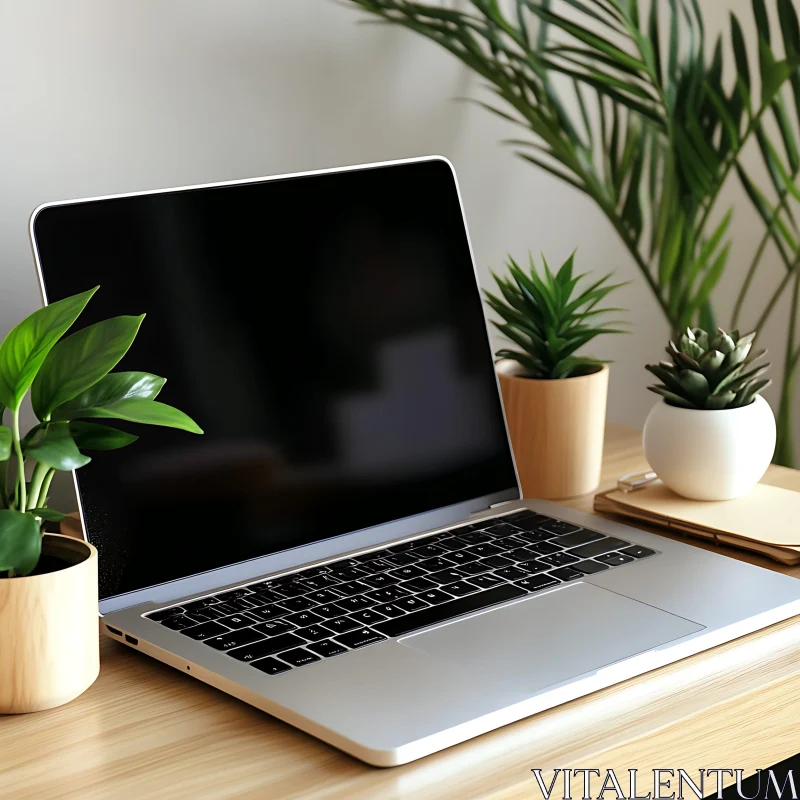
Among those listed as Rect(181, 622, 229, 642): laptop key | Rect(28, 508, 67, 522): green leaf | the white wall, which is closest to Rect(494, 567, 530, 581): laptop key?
Rect(181, 622, 229, 642): laptop key

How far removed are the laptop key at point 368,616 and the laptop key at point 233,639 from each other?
0.06m

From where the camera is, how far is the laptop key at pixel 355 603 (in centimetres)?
75

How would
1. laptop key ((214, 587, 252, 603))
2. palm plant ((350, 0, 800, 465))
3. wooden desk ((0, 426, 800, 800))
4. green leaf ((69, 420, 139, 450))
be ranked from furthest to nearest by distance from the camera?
1. palm plant ((350, 0, 800, 465))
2. laptop key ((214, 587, 252, 603))
3. green leaf ((69, 420, 139, 450))
4. wooden desk ((0, 426, 800, 800))

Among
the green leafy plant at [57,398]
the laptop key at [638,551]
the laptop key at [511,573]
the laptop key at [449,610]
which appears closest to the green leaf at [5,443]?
the green leafy plant at [57,398]

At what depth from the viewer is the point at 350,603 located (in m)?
0.76

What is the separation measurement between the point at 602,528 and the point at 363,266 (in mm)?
295

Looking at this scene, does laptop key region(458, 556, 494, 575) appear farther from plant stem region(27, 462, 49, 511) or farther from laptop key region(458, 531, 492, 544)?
plant stem region(27, 462, 49, 511)

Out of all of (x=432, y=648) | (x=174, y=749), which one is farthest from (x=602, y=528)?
(x=174, y=749)

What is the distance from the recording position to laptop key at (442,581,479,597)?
777mm

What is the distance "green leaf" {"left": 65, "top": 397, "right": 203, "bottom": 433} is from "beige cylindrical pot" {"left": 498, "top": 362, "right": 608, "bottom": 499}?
46 cm

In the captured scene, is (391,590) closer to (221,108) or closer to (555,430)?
(555,430)

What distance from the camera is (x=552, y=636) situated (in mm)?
707

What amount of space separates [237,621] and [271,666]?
0.07 meters

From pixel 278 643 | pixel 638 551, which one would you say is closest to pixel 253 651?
pixel 278 643
